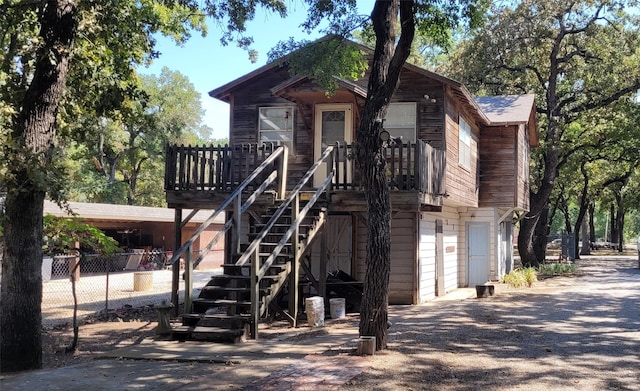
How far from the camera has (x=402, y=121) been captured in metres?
14.8

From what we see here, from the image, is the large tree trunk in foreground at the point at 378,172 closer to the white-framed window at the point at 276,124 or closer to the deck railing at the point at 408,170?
the deck railing at the point at 408,170

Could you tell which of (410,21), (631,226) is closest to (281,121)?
(410,21)

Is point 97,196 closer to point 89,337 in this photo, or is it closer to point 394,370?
point 89,337

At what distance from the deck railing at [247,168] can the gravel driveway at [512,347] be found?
2.92 m

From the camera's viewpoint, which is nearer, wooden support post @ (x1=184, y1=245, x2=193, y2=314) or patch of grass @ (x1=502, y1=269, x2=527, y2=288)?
wooden support post @ (x1=184, y1=245, x2=193, y2=314)

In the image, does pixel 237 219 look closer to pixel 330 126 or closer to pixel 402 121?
pixel 330 126

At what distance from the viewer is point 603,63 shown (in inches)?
924

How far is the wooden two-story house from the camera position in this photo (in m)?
11.1

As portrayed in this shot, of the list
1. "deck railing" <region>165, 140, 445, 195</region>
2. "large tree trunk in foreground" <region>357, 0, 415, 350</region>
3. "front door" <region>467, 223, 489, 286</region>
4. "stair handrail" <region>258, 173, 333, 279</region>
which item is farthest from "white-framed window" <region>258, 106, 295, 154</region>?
"front door" <region>467, 223, 489, 286</region>

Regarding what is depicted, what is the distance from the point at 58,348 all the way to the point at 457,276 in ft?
44.3

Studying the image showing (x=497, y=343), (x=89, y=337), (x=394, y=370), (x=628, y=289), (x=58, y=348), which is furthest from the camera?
(x=628, y=289)

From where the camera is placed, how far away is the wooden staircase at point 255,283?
372 inches

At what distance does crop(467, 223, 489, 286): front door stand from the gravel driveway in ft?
17.8

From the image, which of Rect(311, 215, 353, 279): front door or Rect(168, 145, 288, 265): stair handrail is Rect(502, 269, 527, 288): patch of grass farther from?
Rect(168, 145, 288, 265): stair handrail
